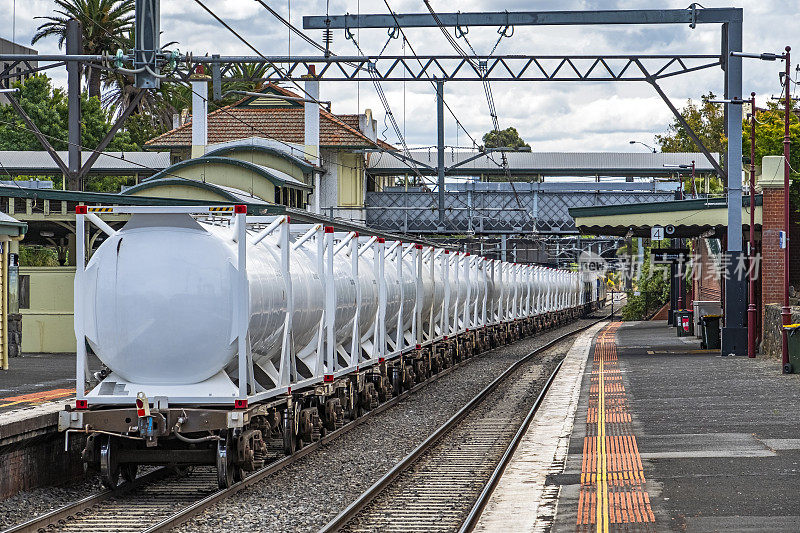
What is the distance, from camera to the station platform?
10.5m

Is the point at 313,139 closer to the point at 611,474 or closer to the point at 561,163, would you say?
the point at 561,163

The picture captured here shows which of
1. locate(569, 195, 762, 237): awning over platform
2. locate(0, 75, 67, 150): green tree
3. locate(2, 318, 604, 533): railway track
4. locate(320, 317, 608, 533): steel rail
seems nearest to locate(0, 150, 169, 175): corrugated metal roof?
locate(0, 75, 67, 150): green tree

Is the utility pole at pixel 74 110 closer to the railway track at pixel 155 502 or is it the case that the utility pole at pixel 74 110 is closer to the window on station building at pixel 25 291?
the window on station building at pixel 25 291

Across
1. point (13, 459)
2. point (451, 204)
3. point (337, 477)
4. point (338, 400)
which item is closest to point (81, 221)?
point (13, 459)

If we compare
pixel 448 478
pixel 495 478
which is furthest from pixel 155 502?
pixel 495 478

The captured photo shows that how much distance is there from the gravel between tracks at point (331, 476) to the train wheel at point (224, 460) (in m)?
0.24

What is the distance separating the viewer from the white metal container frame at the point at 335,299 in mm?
12508

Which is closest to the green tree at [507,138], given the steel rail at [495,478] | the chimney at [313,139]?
the chimney at [313,139]

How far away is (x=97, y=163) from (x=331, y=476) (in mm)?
48417

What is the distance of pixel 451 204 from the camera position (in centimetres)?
5416

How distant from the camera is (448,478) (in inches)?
551

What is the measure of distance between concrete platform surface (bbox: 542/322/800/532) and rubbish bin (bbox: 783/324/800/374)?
299 mm

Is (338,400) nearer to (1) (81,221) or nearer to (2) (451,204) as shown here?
(1) (81,221)

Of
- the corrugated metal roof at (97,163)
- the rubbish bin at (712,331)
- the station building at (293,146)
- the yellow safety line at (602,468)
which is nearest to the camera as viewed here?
the yellow safety line at (602,468)
